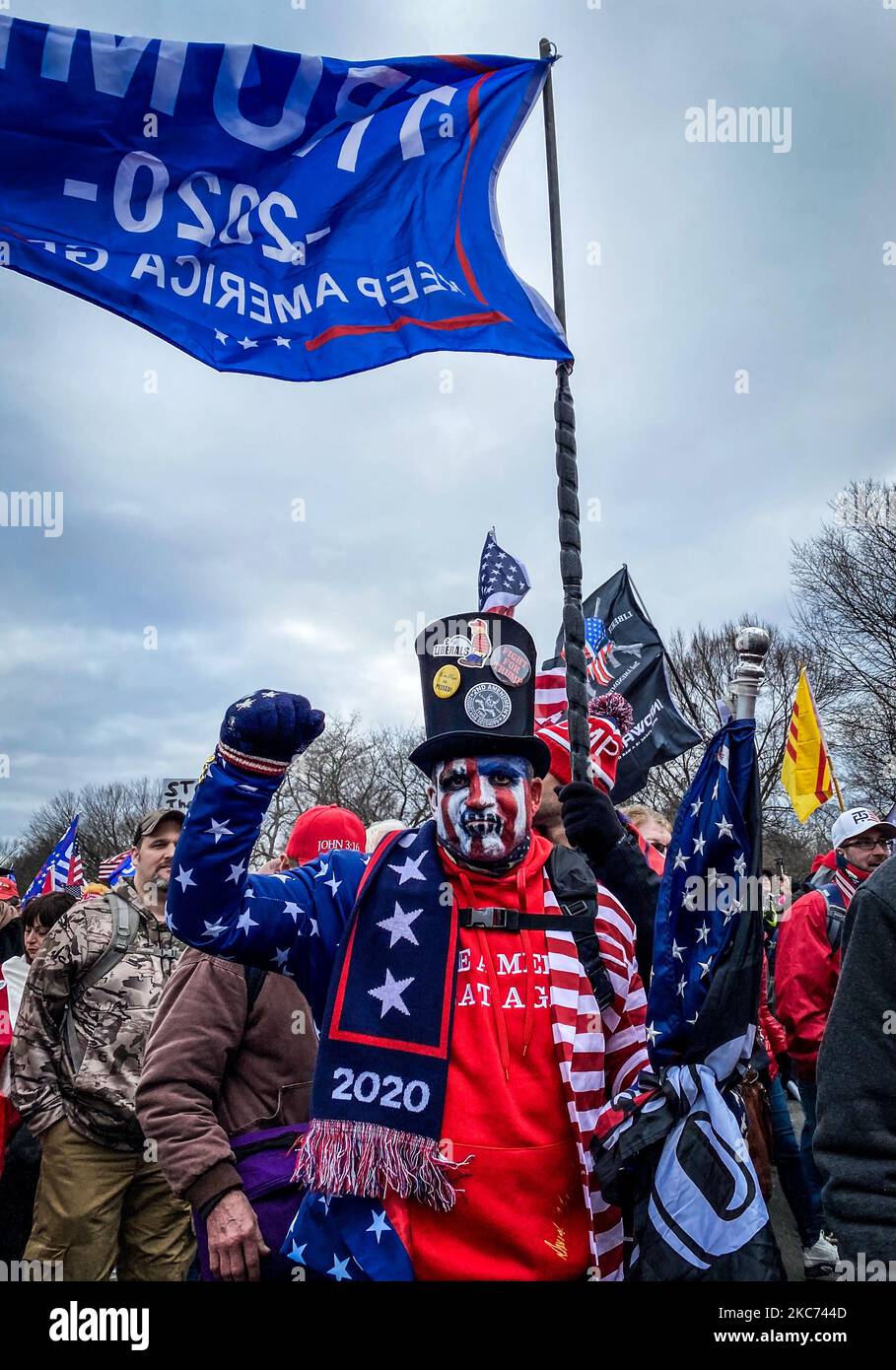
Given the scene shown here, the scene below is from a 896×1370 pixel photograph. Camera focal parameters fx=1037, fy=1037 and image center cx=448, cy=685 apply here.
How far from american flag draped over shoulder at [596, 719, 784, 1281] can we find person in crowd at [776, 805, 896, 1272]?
12.1ft

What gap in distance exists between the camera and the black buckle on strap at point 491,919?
8.66 feet

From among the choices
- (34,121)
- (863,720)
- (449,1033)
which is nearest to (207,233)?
(34,121)

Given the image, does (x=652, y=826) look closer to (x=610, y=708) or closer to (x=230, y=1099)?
(x=610, y=708)

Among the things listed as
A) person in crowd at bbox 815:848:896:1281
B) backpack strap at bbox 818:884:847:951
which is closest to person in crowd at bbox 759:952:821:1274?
backpack strap at bbox 818:884:847:951

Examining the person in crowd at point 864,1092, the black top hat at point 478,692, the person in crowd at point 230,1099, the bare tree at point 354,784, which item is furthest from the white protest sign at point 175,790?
the bare tree at point 354,784

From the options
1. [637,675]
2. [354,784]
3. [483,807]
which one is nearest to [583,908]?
[483,807]

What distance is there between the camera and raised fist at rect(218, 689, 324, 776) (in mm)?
2307

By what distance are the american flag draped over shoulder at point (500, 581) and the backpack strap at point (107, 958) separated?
7.20ft

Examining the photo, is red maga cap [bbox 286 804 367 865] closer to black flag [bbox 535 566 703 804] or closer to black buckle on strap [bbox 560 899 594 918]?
black buckle on strap [bbox 560 899 594 918]

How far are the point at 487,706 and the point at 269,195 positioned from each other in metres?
2.56

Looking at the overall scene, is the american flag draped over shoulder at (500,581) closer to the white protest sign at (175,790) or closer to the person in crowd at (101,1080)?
the white protest sign at (175,790)

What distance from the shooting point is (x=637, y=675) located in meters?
8.41

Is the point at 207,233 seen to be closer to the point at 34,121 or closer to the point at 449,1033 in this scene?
the point at 34,121
